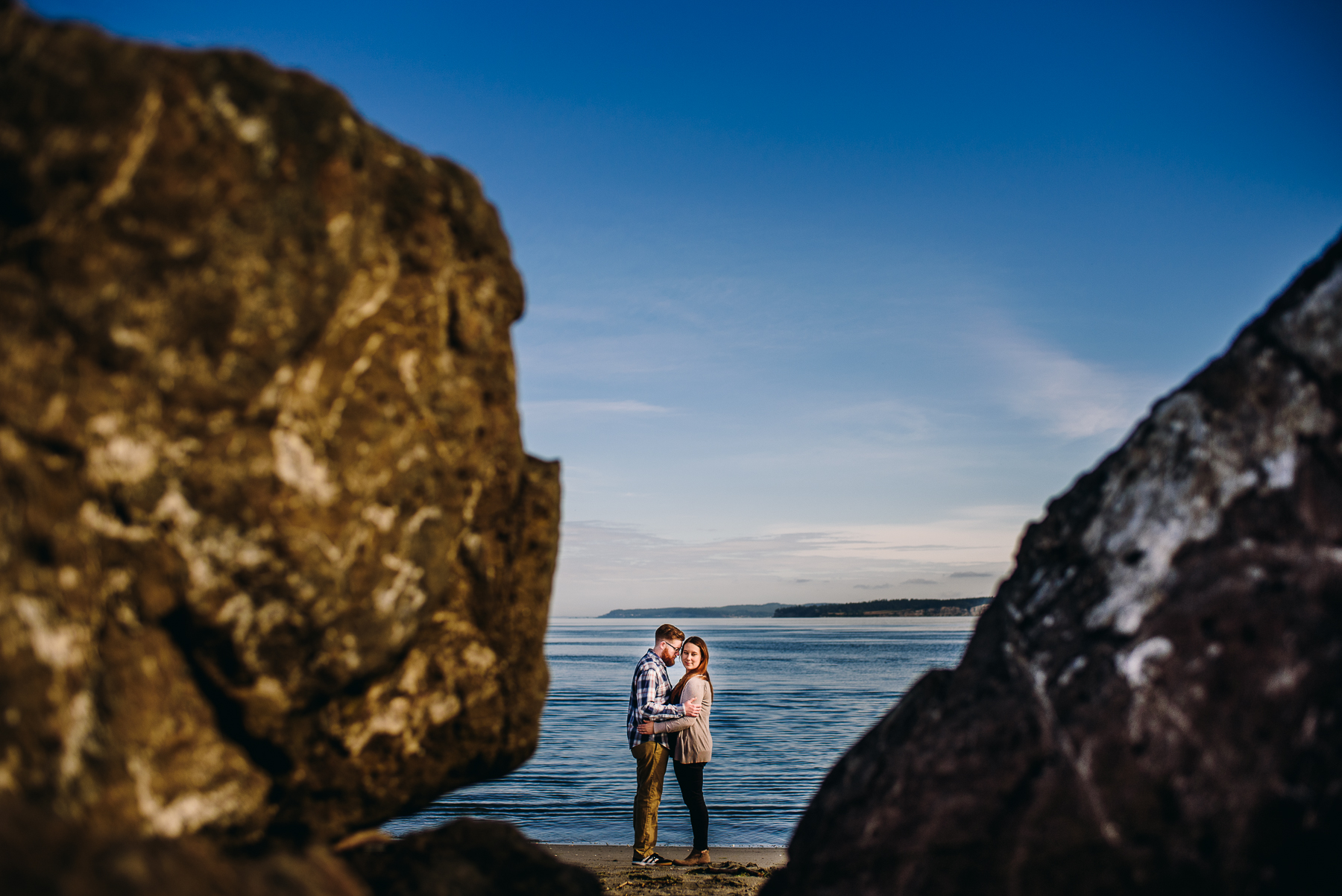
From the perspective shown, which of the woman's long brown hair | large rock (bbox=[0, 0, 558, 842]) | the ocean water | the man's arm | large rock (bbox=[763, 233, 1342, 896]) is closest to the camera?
large rock (bbox=[0, 0, 558, 842])

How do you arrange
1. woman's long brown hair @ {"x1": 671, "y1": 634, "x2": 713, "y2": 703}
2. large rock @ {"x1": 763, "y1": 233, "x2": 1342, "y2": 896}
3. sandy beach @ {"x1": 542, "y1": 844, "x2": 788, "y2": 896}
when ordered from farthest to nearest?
woman's long brown hair @ {"x1": 671, "y1": 634, "x2": 713, "y2": 703} < sandy beach @ {"x1": 542, "y1": 844, "x2": 788, "y2": 896} < large rock @ {"x1": 763, "y1": 233, "x2": 1342, "y2": 896}

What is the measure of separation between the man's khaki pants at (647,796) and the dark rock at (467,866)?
154 inches

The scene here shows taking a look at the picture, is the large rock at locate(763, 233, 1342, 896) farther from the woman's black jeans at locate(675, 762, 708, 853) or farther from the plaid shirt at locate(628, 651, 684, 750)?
the woman's black jeans at locate(675, 762, 708, 853)

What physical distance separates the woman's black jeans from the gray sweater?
9 cm

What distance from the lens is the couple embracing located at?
9.10 meters

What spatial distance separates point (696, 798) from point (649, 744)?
77cm

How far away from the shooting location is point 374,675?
4426mm

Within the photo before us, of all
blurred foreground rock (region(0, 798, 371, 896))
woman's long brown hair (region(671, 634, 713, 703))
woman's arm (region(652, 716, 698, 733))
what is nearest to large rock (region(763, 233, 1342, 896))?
blurred foreground rock (region(0, 798, 371, 896))

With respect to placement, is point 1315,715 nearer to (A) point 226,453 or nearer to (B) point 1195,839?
(B) point 1195,839

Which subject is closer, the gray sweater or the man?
the man

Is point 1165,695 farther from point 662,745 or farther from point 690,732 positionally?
point 662,745

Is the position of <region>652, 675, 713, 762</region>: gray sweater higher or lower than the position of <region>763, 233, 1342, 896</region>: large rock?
lower

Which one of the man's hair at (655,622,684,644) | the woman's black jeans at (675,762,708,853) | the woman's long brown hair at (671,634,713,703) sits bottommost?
the woman's black jeans at (675,762,708,853)

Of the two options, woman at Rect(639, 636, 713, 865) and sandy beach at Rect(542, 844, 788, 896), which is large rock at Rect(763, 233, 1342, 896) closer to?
sandy beach at Rect(542, 844, 788, 896)
